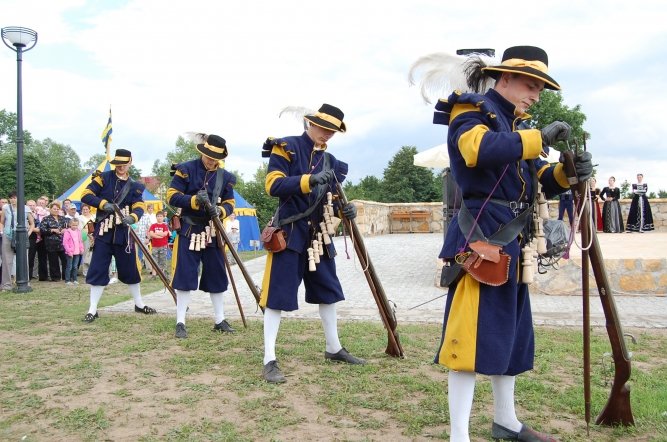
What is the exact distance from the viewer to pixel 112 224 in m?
7.24

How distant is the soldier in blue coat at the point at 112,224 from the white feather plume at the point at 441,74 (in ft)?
15.8

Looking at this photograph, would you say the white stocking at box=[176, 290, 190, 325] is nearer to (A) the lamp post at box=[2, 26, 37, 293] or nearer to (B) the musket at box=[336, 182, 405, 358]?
(B) the musket at box=[336, 182, 405, 358]

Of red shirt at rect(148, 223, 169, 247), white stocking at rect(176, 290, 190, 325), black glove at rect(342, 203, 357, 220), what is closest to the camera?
black glove at rect(342, 203, 357, 220)

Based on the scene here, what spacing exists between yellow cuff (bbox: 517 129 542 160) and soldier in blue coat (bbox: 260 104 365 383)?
78.1 inches

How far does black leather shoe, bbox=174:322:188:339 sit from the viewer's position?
6285 millimetres

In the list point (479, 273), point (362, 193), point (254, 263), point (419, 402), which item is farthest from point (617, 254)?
point (362, 193)

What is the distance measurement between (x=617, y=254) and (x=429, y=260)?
488 centimetres

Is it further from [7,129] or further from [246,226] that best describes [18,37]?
[7,129]

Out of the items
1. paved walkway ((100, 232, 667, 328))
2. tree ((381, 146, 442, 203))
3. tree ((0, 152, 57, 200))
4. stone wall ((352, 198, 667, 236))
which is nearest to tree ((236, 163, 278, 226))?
stone wall ((352, 198, 667, 236))

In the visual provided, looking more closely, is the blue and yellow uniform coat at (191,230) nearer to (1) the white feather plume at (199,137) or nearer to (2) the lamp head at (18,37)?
(1) the white feather plume at (199,137)

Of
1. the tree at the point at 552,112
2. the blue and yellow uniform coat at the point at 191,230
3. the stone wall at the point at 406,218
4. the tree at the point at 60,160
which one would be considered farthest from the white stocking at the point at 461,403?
the tree at the point at 60,160

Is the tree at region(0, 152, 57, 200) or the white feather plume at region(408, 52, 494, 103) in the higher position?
the tree at region(0, 152, 57, 200)

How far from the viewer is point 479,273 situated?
9.55 ft

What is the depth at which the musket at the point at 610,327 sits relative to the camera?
10.2ft
